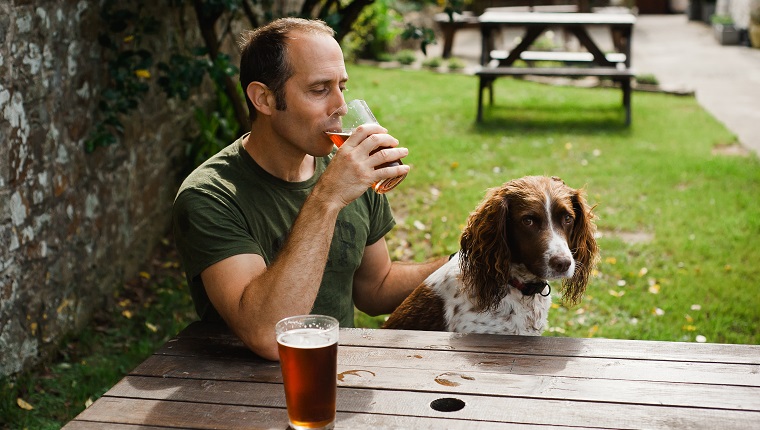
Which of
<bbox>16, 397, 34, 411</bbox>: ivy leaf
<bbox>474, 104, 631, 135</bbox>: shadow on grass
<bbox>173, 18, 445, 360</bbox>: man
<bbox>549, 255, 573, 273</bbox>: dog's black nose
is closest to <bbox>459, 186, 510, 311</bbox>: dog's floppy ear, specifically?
<bbox>549, 255, 573, 273</bbox>: dog's black nose

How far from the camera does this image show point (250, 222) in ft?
9.02

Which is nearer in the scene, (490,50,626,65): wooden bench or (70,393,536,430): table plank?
(70,393,536,430): table plank

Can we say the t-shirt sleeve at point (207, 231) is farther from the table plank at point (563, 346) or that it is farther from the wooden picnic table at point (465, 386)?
the table plank at point (563, 346)

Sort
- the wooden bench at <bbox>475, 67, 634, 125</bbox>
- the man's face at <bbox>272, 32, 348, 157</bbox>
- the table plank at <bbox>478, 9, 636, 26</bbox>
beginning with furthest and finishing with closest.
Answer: the table plank at <bbox>478, 9, 636, 26</bbox> < the wooden bench at <bbox>475, 67, 634, 125</bbox> < the man's face at <bbox>272, 32, 348, 157</bbox>

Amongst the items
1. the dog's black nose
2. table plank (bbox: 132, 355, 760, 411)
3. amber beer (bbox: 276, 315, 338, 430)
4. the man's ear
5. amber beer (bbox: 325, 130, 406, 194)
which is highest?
the man's ear

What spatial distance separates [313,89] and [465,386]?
1.10 meters

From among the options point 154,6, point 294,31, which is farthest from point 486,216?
point 154,6

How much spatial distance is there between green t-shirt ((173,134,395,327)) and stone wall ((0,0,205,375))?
5.77ft

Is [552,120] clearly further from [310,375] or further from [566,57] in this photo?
[310,375]

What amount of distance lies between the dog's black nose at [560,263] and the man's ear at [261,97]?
1.04 meters

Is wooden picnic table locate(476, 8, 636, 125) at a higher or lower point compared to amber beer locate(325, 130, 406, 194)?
lower

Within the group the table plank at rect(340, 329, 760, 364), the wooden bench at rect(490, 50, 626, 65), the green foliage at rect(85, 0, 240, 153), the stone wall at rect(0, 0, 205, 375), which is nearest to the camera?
the table plank at rect(340, 329, 760, 364)

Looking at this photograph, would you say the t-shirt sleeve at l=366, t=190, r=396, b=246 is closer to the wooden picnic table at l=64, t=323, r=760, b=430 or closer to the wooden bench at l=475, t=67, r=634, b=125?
the wooden picnic table at l=64, t=323, r=760, b=430

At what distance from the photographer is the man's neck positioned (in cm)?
285
